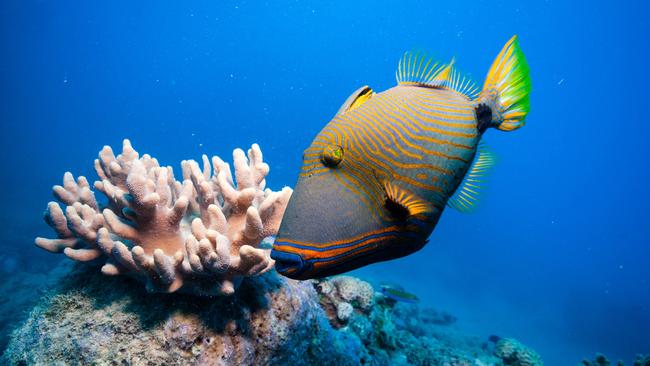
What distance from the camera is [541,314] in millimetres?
33281

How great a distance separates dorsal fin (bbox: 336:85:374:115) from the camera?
4.30 ft

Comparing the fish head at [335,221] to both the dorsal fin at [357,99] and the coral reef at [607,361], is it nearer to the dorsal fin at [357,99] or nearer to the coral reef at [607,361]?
the dorsal fin at [357,99]

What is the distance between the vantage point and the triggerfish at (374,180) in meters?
1.00

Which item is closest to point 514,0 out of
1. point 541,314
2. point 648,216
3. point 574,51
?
point 574,51

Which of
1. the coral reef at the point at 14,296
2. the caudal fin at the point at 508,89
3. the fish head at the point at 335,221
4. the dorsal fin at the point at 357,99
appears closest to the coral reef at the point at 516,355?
the caudal fin at the point at 508,89

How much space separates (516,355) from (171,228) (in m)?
6.65

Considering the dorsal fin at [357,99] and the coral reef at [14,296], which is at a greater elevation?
the dorsal fin at [357,99]

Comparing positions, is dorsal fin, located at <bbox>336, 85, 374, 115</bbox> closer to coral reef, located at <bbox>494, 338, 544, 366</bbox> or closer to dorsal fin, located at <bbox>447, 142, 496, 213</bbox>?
dorsal fin, located at <bbox>447, 142, 496, 213</bbox>

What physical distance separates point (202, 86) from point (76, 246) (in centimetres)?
14801

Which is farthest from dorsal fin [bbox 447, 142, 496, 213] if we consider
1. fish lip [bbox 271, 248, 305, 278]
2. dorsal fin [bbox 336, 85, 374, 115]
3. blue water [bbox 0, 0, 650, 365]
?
blue water [bbox 0, 0, 650, 365]

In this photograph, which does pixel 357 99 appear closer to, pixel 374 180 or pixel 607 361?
pixel 374 180

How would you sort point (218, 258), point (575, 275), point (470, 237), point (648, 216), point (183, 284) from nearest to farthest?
1. point (218, 258)
2. point (183, 284)
3. point (575, 275)
4. point (470, 237)
5. point (648, 216)

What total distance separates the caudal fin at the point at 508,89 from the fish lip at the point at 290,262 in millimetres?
1083

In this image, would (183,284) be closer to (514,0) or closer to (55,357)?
(55,357)
